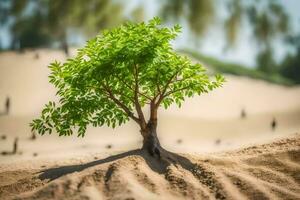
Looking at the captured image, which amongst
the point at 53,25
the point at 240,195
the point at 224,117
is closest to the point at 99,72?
the point at 240,195

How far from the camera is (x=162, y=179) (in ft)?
27.2

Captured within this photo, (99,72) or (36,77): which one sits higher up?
(36,77)

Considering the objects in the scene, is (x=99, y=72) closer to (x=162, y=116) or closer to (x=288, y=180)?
(x=288, y=180)

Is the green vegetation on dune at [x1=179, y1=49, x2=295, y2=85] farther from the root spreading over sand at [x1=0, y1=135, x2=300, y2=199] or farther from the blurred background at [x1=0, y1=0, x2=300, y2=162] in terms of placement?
the root spreading over sand at [x1=0, y1=135, x2=300, y2=199]

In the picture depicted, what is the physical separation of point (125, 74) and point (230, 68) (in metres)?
43.5

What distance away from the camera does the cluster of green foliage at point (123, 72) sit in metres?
8.55

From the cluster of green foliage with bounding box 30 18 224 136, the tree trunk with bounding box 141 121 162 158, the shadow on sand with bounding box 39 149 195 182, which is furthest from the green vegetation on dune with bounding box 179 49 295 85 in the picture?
the shadow on sand with bounding box 39 149 195 182

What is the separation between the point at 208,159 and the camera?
989cm

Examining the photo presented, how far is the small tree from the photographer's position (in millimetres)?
8555

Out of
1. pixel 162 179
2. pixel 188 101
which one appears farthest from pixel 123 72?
pixel 188 101

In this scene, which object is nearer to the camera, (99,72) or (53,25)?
(99,72)

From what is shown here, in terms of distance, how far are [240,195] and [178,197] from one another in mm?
1368

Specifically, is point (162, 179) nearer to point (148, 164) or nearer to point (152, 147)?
point (148, 164)

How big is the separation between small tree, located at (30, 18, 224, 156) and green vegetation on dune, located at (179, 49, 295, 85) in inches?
1503
